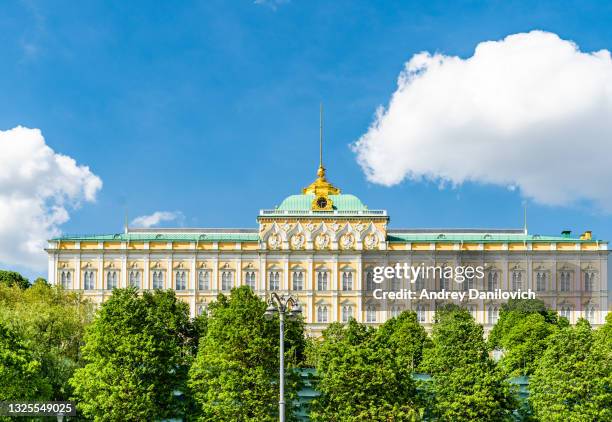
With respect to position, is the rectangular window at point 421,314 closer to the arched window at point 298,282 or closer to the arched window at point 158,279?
the arched window at point 298,282

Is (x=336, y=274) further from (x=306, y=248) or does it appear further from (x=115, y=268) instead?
(x=115, y=268)

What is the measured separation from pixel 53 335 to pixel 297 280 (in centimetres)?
6233

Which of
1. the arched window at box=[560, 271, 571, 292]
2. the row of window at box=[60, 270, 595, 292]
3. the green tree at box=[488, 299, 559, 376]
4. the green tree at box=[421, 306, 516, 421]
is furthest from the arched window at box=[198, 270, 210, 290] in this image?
the green tree at box=[421, 306, 516, 421]

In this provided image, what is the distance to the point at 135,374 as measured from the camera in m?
48.2

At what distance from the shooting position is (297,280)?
404 ft

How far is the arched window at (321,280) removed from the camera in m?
123

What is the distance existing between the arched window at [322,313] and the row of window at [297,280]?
8.80 ft

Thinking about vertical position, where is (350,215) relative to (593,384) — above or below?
above

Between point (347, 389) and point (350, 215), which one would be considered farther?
point (350, 215)

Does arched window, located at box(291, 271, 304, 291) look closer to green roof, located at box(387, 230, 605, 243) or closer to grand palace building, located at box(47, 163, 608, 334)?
grand palace building, located at box(47, 163, 608, 334)

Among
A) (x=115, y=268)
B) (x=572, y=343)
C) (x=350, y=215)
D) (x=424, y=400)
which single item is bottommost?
(x=424, y=400)

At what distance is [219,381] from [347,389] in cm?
733

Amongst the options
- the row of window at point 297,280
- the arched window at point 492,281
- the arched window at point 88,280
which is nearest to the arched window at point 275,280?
the row of window at point 297,280

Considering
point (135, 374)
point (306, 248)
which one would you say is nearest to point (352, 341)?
point (135, 374)
